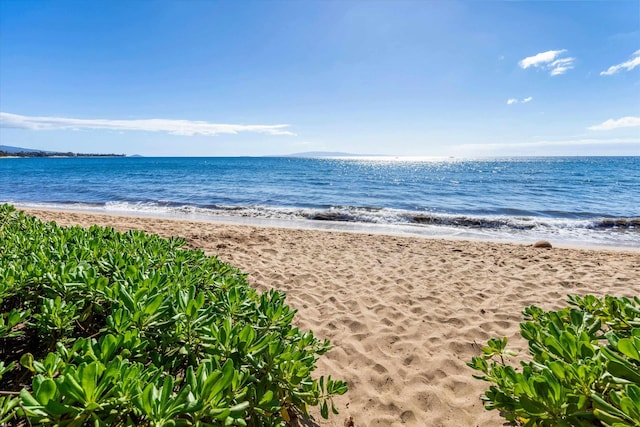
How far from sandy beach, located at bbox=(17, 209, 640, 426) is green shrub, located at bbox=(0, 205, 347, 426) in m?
1.30

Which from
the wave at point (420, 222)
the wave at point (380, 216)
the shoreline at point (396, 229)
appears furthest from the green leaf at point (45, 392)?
the wave at point (380, 216)

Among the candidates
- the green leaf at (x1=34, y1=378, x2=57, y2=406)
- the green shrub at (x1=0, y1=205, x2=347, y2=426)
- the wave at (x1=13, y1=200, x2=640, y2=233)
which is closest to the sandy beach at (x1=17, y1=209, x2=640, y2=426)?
the green shrub at (x1=0, y1=205, x2=347, y2=426)

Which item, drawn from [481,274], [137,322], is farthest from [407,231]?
[137,322]

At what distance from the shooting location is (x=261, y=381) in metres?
1.52

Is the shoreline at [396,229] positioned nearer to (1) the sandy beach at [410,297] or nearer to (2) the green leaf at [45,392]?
(1) the sandy beach at [410,297]

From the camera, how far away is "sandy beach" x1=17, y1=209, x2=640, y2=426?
295 cm

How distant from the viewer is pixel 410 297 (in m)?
5.11

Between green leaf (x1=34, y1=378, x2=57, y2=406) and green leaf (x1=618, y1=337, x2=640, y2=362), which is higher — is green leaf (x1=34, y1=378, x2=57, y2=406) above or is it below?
below

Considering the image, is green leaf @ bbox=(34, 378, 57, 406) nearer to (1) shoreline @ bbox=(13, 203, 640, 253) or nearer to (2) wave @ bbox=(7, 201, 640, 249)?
(1) shoreline @ bbox=(13, 203, 640, 253)

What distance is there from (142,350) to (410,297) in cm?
437

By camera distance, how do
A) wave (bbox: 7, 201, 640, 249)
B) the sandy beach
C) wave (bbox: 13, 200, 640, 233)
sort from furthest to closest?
wave (bbox: 13, 200, 640, 233) → wave (bbox: 7, 201, 640, 249) → the sandy beach

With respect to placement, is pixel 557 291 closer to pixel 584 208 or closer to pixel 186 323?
pixel 186 323

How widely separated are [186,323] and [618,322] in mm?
2496

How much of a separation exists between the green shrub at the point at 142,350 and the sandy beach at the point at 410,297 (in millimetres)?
1298
